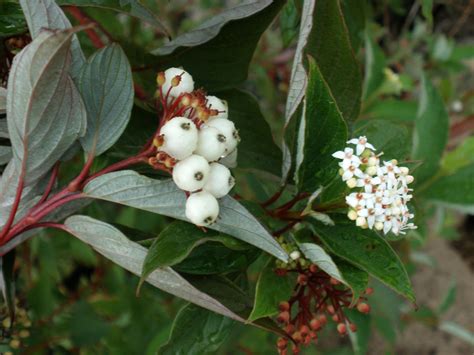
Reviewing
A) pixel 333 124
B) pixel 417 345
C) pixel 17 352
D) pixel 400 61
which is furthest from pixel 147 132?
pixel 417 345

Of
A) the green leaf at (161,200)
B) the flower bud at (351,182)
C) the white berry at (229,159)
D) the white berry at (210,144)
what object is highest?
the white berry at (210,144)

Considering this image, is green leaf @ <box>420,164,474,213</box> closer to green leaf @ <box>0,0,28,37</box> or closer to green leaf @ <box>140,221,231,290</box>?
green leaf @ <box>140,221,231,290</box>

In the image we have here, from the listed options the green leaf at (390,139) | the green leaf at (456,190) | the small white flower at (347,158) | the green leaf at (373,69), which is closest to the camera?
the small white flower at (347,158)

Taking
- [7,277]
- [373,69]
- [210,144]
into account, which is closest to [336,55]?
[210,144]

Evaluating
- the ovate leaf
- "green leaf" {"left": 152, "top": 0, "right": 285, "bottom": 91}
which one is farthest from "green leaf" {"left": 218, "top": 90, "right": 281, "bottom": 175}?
the ovate leaf

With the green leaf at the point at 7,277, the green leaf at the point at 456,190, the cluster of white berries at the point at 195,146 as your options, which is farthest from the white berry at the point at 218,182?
the green leaf at the point at 456,190

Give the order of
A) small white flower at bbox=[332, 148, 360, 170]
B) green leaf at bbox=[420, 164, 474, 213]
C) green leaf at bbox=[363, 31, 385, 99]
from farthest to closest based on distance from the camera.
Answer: green leaf at bbox=[363, 31, 385, 99] < green leaf at bbox=[420, 164, 474, 213] < small white flower at bbox=[332, 148, 360, 170]

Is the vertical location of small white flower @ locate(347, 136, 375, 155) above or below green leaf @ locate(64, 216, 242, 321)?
above

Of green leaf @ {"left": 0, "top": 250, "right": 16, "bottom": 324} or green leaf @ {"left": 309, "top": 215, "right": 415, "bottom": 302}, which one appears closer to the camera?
green leaf @ {"left": 309, "top": 215, "right": 415, "bottom": 302}

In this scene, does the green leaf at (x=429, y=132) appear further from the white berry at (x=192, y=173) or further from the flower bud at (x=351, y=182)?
the white berry at (x=192, y=173)
